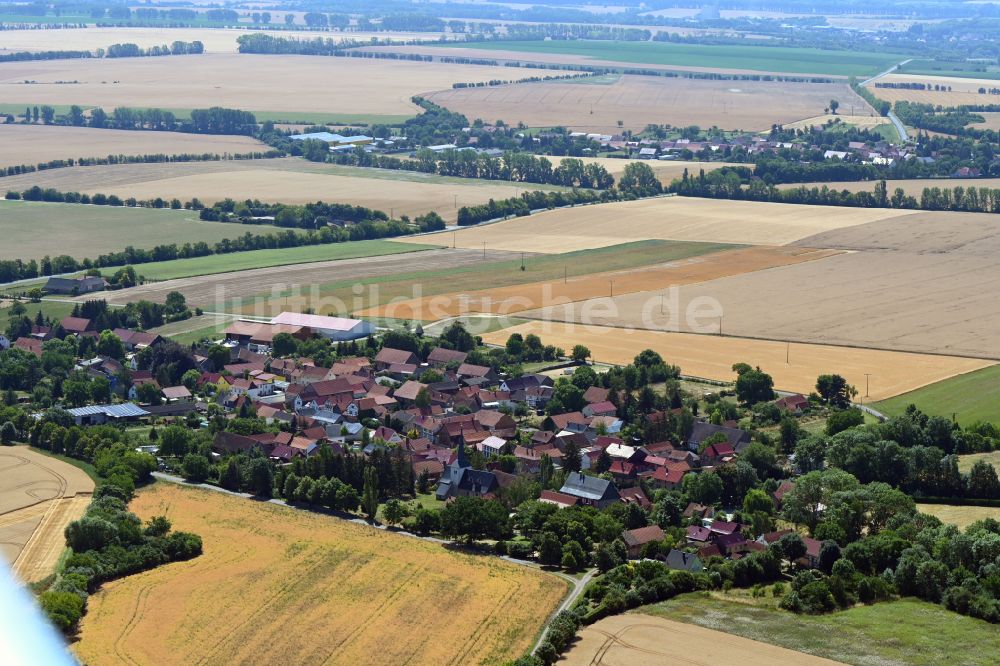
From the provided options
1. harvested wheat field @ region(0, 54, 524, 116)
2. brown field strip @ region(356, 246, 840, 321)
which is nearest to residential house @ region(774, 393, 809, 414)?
brown field strip @ region(356, 246, 840, 321)

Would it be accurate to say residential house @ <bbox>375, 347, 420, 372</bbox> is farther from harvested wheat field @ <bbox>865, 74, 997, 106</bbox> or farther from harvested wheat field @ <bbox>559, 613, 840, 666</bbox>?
harvested wheat field @ <bbox>865, 74, 997, 106</bbox>

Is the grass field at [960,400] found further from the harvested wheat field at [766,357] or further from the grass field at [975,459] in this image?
the grass field at [975,459]

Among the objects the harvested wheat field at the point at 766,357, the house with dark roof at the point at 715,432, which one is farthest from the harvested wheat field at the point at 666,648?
the harvested wheat field at the point at 766,357

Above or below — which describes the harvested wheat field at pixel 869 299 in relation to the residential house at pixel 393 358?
above

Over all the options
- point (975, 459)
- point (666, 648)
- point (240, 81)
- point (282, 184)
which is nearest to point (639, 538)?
point (666, 648)

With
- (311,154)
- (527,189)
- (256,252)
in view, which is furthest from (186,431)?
(311,154)
